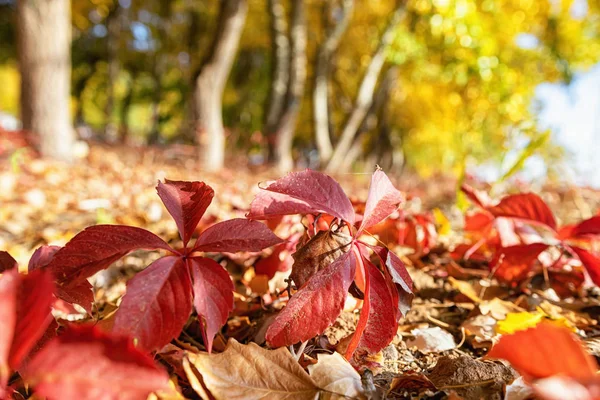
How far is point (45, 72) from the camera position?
448 centimetres

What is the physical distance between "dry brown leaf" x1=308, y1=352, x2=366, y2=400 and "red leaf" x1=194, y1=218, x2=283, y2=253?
0.16m

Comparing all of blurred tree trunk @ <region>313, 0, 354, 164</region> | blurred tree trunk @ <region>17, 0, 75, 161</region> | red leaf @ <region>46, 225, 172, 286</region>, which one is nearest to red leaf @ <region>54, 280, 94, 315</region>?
red leaf @ <region>46, 225, 172, 286</region>

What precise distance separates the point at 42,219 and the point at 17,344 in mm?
2056

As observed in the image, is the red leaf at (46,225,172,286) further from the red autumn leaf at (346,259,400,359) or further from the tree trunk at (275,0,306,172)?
the tree trunk at (275,0,306,172)

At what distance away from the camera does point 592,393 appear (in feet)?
1.20

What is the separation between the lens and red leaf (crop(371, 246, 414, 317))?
0.57 meters

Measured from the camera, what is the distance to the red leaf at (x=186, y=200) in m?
0.60

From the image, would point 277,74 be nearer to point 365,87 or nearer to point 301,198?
point 365,87

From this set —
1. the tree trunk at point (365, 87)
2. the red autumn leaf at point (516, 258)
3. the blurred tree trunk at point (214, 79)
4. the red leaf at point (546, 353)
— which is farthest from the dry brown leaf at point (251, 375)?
the tree trunk at point (365, 87)

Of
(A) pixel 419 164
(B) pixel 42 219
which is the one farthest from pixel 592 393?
(A) pixel 419 164

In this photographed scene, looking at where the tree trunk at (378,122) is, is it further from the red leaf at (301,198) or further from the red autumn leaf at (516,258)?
the red leaf at (301,198)

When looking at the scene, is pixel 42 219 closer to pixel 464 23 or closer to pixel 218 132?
pixel 218 132

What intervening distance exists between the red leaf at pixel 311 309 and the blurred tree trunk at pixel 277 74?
6654 millimetres

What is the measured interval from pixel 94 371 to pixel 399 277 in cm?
34
